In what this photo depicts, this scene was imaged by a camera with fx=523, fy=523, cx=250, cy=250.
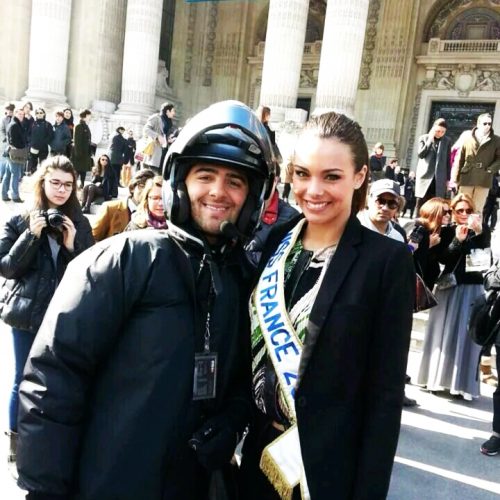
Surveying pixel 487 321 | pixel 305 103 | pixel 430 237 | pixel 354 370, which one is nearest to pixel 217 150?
pixel 354 370

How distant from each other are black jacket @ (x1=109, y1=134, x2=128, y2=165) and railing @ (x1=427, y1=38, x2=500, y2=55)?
1351cm

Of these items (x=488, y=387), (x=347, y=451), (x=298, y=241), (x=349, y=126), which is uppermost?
(x=349, y=126)

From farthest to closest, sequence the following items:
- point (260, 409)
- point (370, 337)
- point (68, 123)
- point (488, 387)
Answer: point (68, 123), point (488, 387), point (260, 409), point (370, 337)

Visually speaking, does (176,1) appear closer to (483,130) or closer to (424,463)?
(483,130)

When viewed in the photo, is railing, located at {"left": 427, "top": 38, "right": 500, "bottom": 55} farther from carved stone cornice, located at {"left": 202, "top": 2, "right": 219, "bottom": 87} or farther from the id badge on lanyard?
the id badge on lanyard

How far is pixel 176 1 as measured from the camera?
75.4 feet

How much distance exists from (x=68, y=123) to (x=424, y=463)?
38.9 ft

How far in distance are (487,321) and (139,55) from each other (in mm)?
16342

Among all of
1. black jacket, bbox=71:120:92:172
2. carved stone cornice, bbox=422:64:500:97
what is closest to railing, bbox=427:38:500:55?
carved stone cornice, bbox=422:64:500:97

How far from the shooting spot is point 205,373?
1602mm

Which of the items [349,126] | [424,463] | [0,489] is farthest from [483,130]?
[0,489]

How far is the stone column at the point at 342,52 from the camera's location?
1462 centimetres

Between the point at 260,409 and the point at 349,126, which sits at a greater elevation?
the point at 349,126

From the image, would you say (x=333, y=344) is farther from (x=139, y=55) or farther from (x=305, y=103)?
(x=305, y=103)
